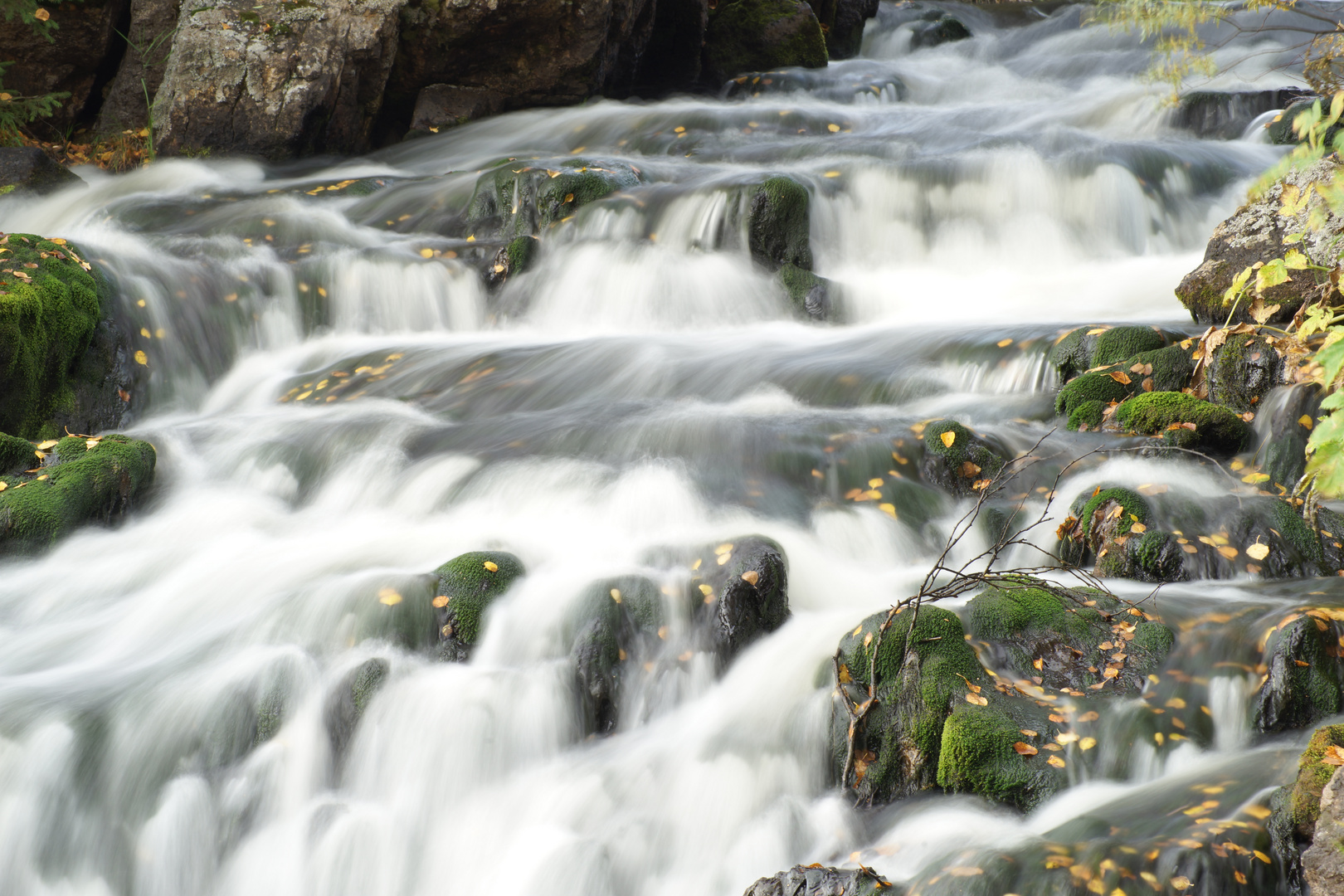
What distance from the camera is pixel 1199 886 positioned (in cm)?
300

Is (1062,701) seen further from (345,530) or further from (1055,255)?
(1055,255)

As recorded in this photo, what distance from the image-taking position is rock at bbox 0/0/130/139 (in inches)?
482

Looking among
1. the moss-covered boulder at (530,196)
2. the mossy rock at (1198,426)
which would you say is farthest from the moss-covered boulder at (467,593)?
the moss-covered boulder at (530,196)

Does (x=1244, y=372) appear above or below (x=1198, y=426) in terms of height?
above

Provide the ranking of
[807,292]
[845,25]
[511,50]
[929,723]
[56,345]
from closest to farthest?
1. [929,723]
2. [56,345]
3. [807,292]
4. [511,50]
5. [845,25]

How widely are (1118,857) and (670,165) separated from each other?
9706mm

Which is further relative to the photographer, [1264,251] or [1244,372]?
[1264,251]

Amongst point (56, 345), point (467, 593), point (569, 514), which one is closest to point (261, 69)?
point (56, 345)

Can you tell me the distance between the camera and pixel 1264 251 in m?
6.84

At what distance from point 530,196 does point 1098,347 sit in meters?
5.77

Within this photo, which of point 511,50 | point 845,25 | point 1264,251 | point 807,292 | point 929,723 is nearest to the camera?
point 929,723

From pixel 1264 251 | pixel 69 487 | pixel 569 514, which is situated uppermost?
pixel 1264 251

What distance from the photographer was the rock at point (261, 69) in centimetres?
1183

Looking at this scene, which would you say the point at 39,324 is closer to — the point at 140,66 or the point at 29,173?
the point at 29,173
